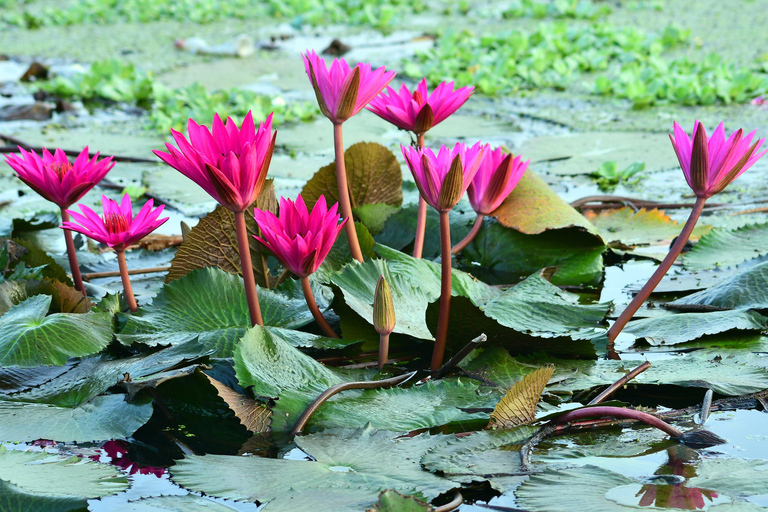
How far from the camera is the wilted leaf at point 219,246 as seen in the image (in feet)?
4.68

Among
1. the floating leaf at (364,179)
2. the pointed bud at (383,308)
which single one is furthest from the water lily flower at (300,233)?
the floating leaf at (364,179)

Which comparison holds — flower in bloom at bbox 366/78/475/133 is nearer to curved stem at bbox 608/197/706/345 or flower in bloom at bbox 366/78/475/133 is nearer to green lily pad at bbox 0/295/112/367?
curved stem at bbox 608/197/706/345

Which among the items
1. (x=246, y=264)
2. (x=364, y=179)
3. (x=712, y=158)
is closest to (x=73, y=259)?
(x=246, y=264)

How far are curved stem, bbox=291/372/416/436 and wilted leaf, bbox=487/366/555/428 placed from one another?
18cm

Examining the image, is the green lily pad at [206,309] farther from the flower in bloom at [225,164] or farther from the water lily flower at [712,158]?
the water lily flower at [712,158]

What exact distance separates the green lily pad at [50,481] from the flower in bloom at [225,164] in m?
0.38

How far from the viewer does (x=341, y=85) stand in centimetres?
123

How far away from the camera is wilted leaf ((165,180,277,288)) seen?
56.1 inches

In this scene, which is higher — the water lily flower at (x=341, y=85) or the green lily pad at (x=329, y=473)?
the water lily flower at (x=341, y=85)

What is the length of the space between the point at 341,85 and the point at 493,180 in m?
0.35

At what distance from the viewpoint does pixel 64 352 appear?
1168mm

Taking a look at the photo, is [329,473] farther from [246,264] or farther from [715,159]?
[715,159]

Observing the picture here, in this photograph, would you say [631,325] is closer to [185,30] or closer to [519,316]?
[519,316]

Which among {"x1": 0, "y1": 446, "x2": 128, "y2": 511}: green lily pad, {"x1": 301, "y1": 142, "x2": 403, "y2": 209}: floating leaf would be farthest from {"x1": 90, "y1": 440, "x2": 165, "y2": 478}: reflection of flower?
{"x1": 301, "y1": 142, "x2": 403, "y2": 209}: floating leaf
